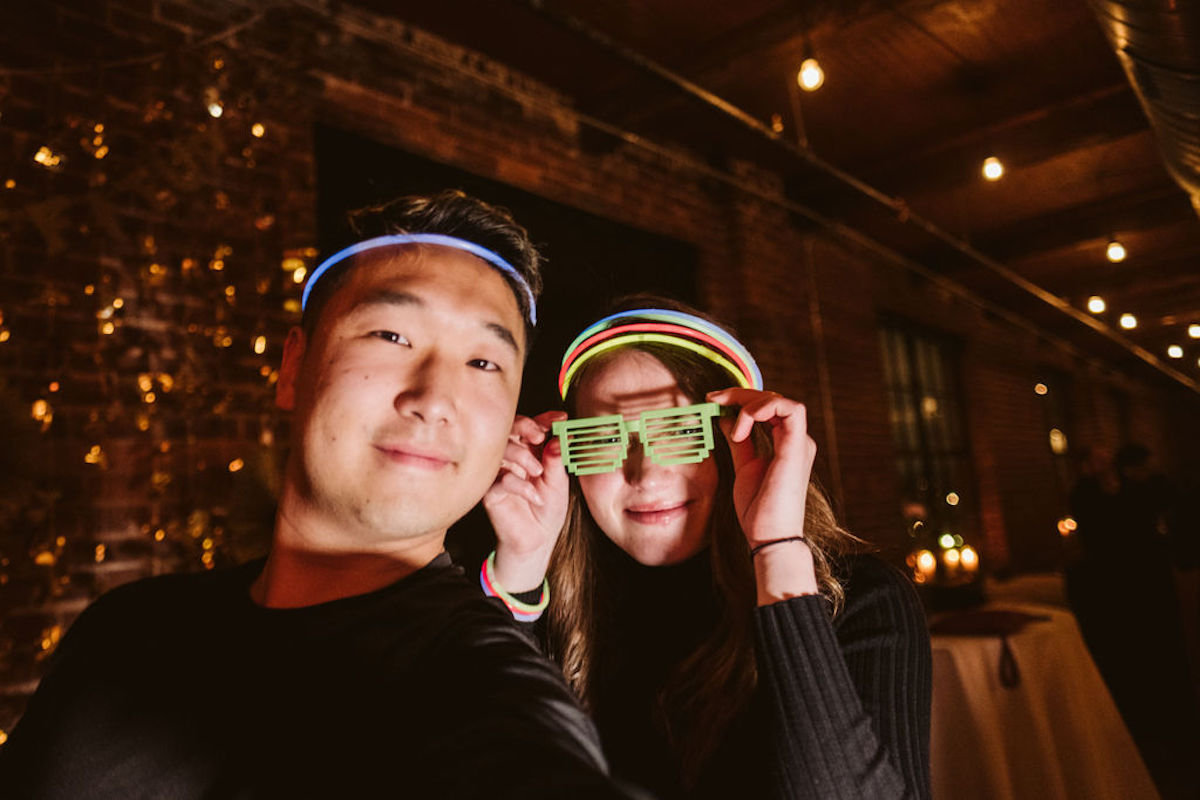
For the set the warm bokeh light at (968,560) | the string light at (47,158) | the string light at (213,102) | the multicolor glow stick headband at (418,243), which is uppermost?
the string light at (213,102)

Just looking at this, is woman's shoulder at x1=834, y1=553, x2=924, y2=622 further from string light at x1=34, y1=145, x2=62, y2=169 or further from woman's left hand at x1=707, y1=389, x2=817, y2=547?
string light at x1=34, y1=145, x2=62, y2=169

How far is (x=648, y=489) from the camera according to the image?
5.00ft

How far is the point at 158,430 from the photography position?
2402mm

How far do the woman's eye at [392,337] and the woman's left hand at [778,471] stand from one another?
63cm

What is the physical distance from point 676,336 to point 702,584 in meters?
0.58

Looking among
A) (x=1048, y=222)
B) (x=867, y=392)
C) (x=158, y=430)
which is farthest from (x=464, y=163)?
(x=1048, y=222)

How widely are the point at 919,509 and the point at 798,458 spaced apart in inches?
228

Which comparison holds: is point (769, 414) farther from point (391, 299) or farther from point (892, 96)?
point (892, 96)

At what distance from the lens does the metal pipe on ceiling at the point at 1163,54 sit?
90.4 inches

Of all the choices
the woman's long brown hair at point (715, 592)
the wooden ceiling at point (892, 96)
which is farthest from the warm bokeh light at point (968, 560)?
the woman's long brown hair at point (715, 592)

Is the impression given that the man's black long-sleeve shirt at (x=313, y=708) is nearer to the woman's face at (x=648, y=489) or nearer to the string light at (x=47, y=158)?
the woman's face at (x=648, y=489)

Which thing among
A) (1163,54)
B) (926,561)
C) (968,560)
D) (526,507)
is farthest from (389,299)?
(968,560)

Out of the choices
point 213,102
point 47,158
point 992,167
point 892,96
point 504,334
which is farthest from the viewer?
point 992,167

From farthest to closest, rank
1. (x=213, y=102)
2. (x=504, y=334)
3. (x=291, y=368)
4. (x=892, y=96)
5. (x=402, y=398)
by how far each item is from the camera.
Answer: (x=892, y=96)
(x=213, y=102)
(x=291, y=368)
(x=504, y=334)
(x=402, y=398)
